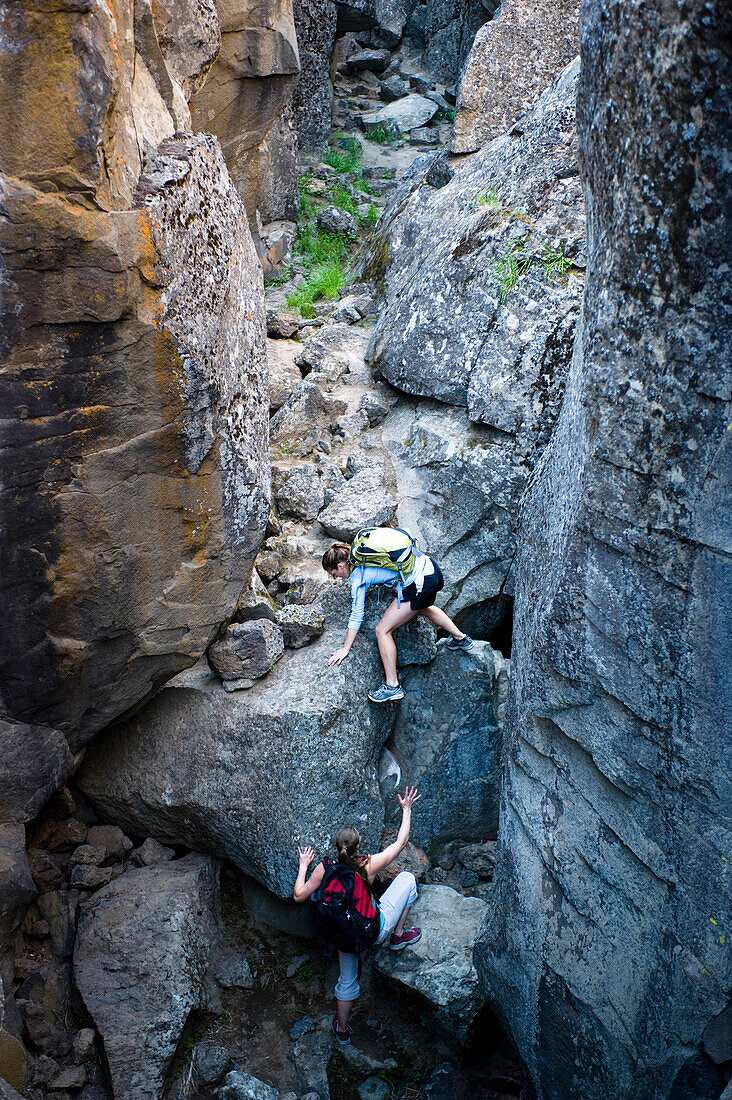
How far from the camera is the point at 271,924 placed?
5578 millimetres

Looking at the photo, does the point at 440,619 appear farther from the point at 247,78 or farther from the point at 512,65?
the point at 247,78

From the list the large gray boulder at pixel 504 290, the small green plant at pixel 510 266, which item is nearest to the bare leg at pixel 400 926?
the large gray boulder at pixel 504 290

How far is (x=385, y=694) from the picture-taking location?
17.9ft

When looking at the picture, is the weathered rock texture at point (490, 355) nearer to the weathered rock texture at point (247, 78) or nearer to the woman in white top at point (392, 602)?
the woman in white top at point (392, 602)

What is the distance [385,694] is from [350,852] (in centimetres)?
105

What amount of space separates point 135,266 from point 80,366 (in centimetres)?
52

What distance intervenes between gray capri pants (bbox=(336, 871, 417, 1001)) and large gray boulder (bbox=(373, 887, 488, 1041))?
13 cm

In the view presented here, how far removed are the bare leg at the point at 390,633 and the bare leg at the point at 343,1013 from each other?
184 cm

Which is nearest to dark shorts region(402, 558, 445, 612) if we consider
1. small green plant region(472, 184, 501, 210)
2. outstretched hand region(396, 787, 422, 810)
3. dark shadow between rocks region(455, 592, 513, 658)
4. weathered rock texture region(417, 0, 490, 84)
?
dark shadow between rocks region(455, 592, 513, 658)

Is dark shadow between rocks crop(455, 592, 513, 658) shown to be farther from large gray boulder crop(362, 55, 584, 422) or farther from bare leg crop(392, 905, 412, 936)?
bare leg crop(392, 905, 412, 936)

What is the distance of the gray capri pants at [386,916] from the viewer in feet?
16.1

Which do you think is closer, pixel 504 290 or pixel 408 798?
pixel 408 798

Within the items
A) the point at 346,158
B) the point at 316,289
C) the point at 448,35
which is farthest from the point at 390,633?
the point at 448,35

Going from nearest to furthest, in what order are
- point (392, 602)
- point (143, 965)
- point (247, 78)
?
point (143, 965) → point (392, 602) → point (247, 78)
